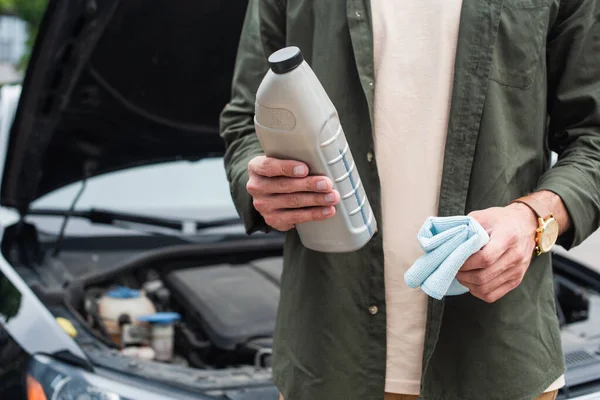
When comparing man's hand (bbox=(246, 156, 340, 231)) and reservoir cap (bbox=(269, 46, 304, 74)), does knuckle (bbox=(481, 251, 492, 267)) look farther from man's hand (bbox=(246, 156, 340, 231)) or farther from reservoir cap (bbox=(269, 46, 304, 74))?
reservoir cap (bbox=(269, 46, 304, 74))

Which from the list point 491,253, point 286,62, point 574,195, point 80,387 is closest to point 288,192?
point 286,62

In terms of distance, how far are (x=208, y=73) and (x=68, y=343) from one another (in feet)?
3.89

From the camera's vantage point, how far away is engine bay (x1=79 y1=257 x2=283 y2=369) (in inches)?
97.7

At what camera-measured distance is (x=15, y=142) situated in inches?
95.2

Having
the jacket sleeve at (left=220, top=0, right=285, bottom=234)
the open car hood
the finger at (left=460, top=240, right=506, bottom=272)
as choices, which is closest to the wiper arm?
the open car hood

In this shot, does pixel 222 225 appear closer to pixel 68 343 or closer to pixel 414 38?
pixel 68 343

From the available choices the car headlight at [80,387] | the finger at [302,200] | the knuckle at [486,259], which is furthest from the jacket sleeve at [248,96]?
the car headlight at [80,387]

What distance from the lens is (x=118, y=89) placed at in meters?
2.75

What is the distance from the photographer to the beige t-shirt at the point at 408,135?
1216 mm

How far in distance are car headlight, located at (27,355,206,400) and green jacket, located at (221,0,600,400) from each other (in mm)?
621

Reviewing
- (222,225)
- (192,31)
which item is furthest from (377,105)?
(222,225)

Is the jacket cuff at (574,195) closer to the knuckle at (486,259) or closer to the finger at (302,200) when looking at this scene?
the knuckle at (486,259)

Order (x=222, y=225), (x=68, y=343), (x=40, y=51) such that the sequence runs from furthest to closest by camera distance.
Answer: (x=222, y=225) < (x=40, y=51) < (x=68, y=343)

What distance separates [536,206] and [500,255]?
0.43ft
